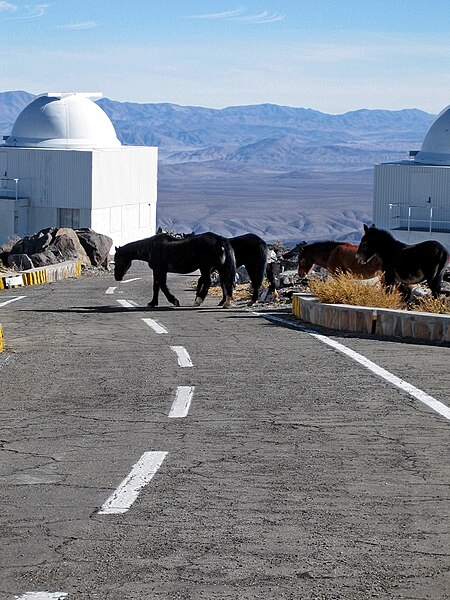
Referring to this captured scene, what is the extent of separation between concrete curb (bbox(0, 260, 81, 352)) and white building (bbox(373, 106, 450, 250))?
83.4 feet

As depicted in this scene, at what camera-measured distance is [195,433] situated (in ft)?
29.2

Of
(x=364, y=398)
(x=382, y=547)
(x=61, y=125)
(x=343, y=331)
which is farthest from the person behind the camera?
(x=61, y=125)

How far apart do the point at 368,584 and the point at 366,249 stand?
527 inches

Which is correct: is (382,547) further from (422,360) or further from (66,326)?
(66,326)

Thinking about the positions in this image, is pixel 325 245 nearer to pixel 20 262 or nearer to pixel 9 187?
pixel 20 262

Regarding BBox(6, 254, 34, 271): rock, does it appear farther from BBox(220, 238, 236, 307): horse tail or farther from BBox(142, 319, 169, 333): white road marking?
BBox(142, 319, 169, 333): white road marking

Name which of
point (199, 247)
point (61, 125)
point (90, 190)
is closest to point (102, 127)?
point (61, 125)

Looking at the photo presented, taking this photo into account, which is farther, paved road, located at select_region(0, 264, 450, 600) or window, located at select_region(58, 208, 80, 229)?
window, located at select_region(58, 208, 80, 229)

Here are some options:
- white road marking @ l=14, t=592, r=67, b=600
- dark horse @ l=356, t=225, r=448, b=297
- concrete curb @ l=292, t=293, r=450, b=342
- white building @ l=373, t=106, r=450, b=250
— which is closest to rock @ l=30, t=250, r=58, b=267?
Answer: dark horse @ l=356, t=225, r=448, b=297

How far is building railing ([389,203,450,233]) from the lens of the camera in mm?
59250

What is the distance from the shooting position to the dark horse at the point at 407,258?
58.7 ft

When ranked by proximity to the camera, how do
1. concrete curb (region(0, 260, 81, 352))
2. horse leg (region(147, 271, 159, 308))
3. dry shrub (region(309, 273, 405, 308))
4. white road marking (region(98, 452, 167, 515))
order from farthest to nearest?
1. concrete curb (region(0, 260, 81, 352))
2. horse leg (region(147, 271, 159, 308))
3. dry shrub (region(309, 273, 405, 308))
4. white road marking (region(98, 452, 167, 515))

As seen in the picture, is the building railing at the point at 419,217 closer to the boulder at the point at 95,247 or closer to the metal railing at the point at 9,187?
the boulder at the point at 95,247

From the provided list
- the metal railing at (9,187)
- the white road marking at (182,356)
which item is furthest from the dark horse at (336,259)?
the metal railing at (9,187)
